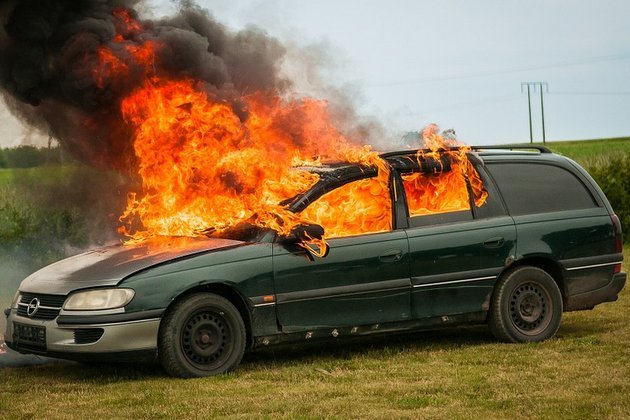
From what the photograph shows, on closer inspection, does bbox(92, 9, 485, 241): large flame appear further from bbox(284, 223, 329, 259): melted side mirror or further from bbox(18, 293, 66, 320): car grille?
bbox(18, 293, 66, 320): car grille

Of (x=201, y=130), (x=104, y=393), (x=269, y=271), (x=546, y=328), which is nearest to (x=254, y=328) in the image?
(x=269, y=271)

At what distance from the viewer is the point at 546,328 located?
10156 mm

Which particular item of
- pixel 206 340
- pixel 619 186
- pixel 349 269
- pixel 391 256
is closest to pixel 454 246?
pixel 391 256

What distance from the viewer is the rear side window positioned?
33.4 ft

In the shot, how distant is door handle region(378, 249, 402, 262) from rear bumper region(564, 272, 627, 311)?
193cm

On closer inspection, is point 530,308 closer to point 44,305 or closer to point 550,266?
point 550,266

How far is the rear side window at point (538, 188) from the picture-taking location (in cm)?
1020

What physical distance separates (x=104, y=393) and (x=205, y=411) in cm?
122

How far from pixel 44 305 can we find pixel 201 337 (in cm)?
128

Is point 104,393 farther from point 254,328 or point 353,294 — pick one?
point 353,294

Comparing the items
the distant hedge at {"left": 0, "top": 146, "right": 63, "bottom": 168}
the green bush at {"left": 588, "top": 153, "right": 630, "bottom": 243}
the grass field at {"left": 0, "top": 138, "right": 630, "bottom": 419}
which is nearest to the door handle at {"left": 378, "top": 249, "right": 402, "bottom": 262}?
the grass field at {"left": 0, "top": 138, "right": 630, "bottom": 419}

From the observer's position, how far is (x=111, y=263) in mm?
8789

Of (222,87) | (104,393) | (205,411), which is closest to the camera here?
(205,411)

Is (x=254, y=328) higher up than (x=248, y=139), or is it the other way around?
(x=248, y=139)
